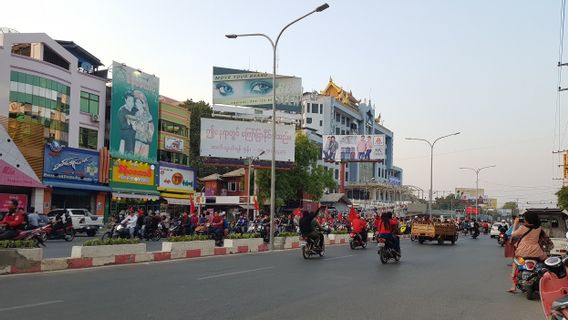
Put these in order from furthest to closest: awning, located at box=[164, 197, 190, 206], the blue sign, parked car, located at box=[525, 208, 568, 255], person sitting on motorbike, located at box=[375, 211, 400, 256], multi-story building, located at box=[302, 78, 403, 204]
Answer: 1. multi-story building, located at box=[302, 78, 403, 204]
2. awning, located at box=[164, 197, 190, 206]
3. the blue sign
4. parked car, located at box=[525, 208, 568, 255]
5. person sitting on motorbike, located at box=[375, 211, 400, 256]

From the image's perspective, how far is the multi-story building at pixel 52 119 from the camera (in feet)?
119

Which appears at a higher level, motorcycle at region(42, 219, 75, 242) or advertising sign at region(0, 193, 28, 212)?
advertising sign at region(0, 193, 28, 212)

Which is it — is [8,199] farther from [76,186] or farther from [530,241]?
[530,241]

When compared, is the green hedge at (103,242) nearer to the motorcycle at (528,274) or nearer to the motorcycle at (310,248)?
the motorcycle at (310,248)

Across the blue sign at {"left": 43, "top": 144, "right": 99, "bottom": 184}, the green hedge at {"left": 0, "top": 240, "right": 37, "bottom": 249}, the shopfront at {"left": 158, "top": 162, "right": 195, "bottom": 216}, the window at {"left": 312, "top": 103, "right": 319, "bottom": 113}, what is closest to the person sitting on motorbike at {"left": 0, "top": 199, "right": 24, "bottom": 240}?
the green hedge at {"left": 0, "top": 240, "right": 37, "bottom": 249}

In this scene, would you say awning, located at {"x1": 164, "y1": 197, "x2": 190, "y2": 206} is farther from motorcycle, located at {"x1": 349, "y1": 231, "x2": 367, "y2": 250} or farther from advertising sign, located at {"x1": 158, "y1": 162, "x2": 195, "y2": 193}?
motorcycle, located at {"x1": 349, "y1": 231, "x2": 367, "y2": 250}

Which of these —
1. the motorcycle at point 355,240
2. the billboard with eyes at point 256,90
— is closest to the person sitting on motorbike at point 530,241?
the motorcycle at point 355,240

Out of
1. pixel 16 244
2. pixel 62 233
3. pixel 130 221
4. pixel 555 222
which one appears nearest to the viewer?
pixel 16 244

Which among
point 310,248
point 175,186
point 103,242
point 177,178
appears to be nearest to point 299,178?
point 177,178

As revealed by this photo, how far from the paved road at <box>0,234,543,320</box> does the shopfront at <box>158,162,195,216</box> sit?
35.5m

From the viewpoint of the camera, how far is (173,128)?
53219 mm

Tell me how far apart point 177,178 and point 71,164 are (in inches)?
538

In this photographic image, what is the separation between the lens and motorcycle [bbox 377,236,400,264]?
58.0 feet

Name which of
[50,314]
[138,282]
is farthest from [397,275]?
[50,314]
